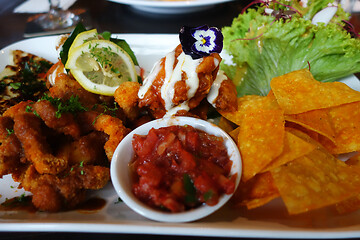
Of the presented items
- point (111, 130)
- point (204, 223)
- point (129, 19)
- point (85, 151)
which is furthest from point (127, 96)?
point (129, 19)

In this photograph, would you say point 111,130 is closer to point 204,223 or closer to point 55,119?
point 55,119

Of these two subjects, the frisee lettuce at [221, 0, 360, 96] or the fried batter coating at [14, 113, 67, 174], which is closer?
the fried batter coating at [14, 113, 67, 174]

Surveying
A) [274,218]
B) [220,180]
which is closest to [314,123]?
[274,218]

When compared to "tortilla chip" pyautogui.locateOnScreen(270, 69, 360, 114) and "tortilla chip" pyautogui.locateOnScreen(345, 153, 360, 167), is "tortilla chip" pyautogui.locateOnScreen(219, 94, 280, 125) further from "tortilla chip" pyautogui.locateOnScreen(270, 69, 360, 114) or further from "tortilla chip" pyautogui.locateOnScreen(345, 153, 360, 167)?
"tortilla chip" pyautogui.locateOnScreen(345, 153, 360, 167)

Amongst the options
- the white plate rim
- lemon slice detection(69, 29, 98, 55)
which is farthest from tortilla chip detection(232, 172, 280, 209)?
the white plate rim

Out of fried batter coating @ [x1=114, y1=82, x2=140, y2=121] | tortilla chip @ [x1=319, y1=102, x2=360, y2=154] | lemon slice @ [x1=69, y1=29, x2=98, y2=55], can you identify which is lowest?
tortilla chip @ [x1=319, y1=102, x2=360, y2=154]

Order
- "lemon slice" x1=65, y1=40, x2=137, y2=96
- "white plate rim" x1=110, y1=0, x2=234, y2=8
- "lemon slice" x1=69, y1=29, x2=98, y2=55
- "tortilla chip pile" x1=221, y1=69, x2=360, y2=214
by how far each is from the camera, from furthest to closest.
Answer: "white plate rim" x1=110, y1=0, x2=234, y2=8 → "lemon slice" x1=69, y1=29, x2=98, y2=55 → "lemon slice" x1=65, y1=40, x2=137, y2=96 → "tortilla chip pile" x1=221, y1=69, x2=360, y2=214

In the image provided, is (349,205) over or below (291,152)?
below
